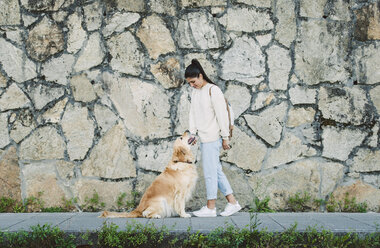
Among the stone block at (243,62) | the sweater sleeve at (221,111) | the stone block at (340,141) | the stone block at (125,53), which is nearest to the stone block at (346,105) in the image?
the stone block at (340,141)

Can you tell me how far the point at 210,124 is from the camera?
4512 mm

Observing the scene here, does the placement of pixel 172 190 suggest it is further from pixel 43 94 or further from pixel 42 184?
pixel 43 94

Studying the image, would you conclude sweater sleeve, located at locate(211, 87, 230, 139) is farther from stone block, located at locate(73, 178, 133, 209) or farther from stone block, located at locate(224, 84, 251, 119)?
stone block, located at locate(73, 178, 133, 209)

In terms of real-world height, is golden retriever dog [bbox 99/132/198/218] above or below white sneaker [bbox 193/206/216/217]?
above

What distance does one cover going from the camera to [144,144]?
5125 millimetres

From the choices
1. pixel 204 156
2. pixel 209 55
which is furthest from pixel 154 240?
pixel 209 55

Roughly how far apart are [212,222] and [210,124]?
46.3 inches

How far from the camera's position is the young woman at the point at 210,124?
4434mm

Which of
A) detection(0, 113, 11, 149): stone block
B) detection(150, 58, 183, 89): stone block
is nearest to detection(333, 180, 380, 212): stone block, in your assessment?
detection(150, 58, 183, 89): stone block

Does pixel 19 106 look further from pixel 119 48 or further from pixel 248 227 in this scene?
pixel 248 227

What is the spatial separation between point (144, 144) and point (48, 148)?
1.34 meters

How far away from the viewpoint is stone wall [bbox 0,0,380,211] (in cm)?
510

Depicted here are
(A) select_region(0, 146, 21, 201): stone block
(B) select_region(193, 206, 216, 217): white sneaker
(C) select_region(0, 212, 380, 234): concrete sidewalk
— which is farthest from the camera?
(A) select_region(0, 146, 21, 201): stone block

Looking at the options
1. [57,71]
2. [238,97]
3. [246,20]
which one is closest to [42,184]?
[57,71]
